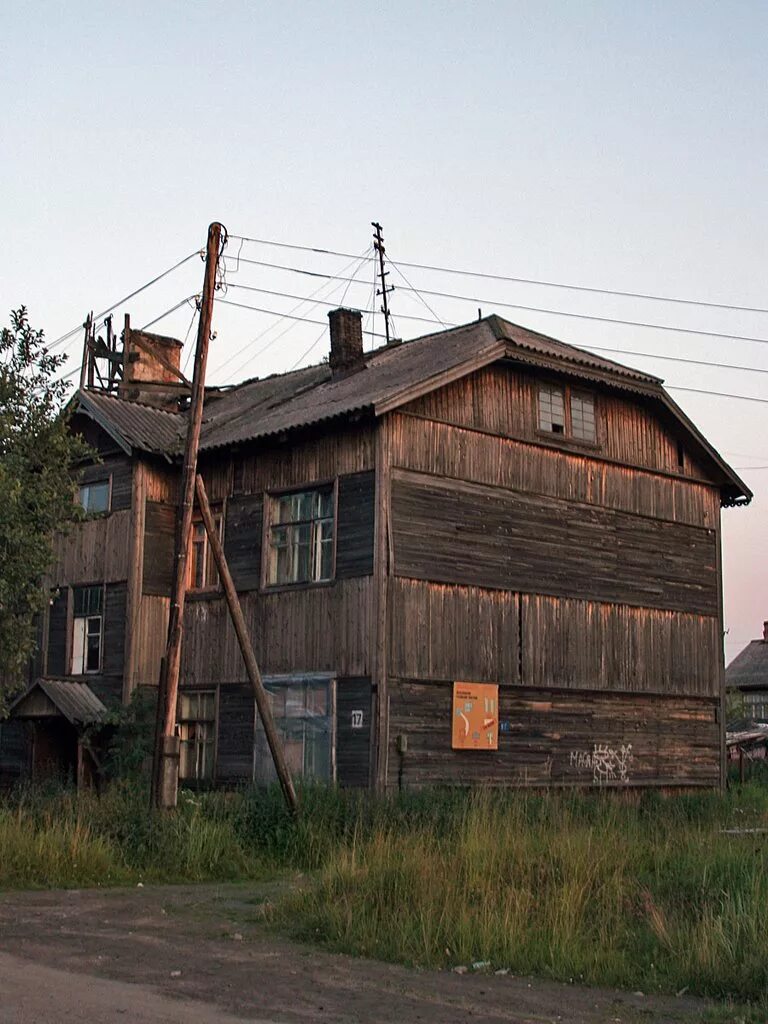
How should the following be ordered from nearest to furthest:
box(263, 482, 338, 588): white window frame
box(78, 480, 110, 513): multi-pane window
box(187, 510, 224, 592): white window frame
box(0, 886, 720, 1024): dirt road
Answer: box(0, 886, 720, 1024): dirt road < box(263, 482, 338, 588): white window frame < box(187, 510, 224, 592): white window frame < box(78, 480, 110, 513): multi-pane window

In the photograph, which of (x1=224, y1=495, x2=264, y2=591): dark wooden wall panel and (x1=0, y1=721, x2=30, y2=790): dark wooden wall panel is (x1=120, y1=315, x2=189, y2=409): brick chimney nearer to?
(x1=224, y1=495, x2=264, y2=591): dark wooden wall panel

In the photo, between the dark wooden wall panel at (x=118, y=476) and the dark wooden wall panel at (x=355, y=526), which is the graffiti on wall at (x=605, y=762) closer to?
the dark wooden wall panel at (x=355, y=526)

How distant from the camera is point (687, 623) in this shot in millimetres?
27312

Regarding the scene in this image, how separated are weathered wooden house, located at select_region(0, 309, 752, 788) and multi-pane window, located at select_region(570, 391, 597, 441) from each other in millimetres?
47

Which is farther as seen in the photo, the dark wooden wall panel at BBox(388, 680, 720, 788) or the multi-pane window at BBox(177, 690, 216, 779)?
the multi-pane window at BBox(177, 690, 216, 779)

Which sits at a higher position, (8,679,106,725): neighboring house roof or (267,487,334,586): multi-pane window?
(267,487,334,586): multi-pane window

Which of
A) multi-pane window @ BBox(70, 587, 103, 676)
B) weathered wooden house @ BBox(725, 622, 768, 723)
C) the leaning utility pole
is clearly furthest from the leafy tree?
weathered wooden house @ BBox(725, 622, 768, 723)

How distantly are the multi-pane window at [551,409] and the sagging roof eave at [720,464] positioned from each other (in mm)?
2382

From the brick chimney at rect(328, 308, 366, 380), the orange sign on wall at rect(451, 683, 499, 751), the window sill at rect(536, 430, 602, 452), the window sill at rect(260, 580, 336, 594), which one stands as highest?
the brick chimney at rect(328, 308, 366, 380)

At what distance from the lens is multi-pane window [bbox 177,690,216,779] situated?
81.4ft

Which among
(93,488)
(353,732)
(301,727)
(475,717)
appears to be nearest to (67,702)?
(93,488)

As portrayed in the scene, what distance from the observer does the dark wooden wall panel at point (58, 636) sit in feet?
88.8

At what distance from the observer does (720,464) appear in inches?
1101

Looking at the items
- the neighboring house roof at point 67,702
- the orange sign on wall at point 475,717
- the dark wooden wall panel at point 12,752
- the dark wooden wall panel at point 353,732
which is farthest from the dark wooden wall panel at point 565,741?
the dark wooden wall panel at point 12,752
